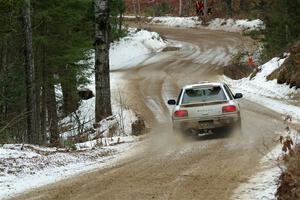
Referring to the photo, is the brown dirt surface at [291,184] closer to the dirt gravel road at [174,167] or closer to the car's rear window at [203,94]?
the dirt gravel road at [174,167]

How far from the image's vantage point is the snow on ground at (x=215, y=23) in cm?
5441

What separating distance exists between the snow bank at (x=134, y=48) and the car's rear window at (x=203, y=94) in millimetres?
25096

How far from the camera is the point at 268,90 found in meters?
25.1

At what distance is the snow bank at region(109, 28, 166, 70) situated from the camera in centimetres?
4269

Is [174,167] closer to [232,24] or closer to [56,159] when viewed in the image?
[56,159]

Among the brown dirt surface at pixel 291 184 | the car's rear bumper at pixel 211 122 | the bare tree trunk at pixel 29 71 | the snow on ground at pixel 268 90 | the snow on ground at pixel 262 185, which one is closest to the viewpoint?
the brown dirt surface at pixel 291 184

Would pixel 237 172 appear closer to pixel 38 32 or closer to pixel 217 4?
pixel 38 32

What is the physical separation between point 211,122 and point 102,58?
5.11 metres

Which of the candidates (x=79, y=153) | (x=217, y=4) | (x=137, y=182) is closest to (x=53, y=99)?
(x=79, y=153)

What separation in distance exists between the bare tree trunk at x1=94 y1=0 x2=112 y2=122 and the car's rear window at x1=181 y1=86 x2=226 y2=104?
12.1 feet

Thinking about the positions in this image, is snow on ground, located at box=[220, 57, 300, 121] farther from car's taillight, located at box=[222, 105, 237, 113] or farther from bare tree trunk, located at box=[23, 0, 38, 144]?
bare tree trunk, located at box=[23, 0, 38, 144]

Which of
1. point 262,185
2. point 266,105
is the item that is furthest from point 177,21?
point 262,185

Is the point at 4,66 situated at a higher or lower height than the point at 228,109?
higher

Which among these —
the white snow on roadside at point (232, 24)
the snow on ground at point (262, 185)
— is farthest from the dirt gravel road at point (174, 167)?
the white snow on roadside at point (232, 24)
